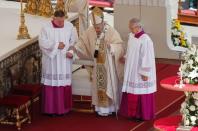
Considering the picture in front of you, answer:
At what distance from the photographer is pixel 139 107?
10.2m

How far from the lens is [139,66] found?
10078 millimetres

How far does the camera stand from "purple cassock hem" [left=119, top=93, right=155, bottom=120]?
400 inches

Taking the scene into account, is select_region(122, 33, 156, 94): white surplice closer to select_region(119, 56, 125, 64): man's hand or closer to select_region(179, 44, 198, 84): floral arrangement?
select_region(119, 56, 125, 64): man's hand

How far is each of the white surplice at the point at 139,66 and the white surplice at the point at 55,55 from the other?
94 cm

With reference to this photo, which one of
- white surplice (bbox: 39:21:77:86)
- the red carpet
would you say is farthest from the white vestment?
white surplice (bbox: 39:21:77:86)

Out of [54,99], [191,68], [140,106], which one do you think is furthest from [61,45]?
[191,68]

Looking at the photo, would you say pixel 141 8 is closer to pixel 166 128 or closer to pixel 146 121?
pixel 146 121

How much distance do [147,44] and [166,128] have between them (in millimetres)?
1625

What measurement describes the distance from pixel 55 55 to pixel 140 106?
1501 millimetres

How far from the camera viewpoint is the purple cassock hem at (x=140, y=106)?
10164mm

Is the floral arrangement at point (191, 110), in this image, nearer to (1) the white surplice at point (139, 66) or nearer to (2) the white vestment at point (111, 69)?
(1) the white surplice at point (139, 66)

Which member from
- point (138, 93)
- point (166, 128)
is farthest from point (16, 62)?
point (166, 128)

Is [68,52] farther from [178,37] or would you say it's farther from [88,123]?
[178,37]

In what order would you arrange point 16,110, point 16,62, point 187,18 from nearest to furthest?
point 16,110, point 16,62, point 187,18
